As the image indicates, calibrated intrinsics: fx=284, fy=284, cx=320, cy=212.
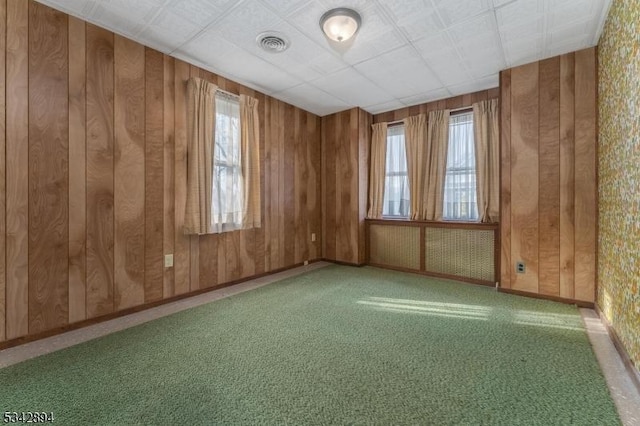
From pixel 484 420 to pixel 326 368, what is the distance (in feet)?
2.54

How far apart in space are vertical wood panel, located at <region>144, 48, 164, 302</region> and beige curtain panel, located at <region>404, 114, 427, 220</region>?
9.83ft

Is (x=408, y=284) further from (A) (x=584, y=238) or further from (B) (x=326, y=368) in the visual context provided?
(B) (x=326, y=368)

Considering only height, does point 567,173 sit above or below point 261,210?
above

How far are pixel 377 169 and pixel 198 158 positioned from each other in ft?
8.30

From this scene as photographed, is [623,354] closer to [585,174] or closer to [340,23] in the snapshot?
[585,174]

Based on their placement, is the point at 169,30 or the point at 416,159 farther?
the point at 416,159

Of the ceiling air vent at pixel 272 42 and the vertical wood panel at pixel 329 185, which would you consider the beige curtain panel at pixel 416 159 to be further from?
the ceiling air vent at pixel 272 42

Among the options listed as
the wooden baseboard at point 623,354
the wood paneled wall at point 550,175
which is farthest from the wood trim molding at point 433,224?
the wooden baseboard at point 623,354

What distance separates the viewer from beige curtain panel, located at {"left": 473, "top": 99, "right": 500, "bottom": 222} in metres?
3.28

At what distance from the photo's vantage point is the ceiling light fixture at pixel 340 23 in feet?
6.74

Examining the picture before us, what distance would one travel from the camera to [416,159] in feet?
12.7

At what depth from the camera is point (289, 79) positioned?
3.23m

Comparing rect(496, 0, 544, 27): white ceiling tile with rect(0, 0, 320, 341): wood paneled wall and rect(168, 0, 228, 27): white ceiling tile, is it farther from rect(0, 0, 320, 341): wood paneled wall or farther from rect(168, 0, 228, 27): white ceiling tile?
rect(0, 0, 320, 341): wood paneled wall

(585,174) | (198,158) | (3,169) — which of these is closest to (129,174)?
(198,158)
